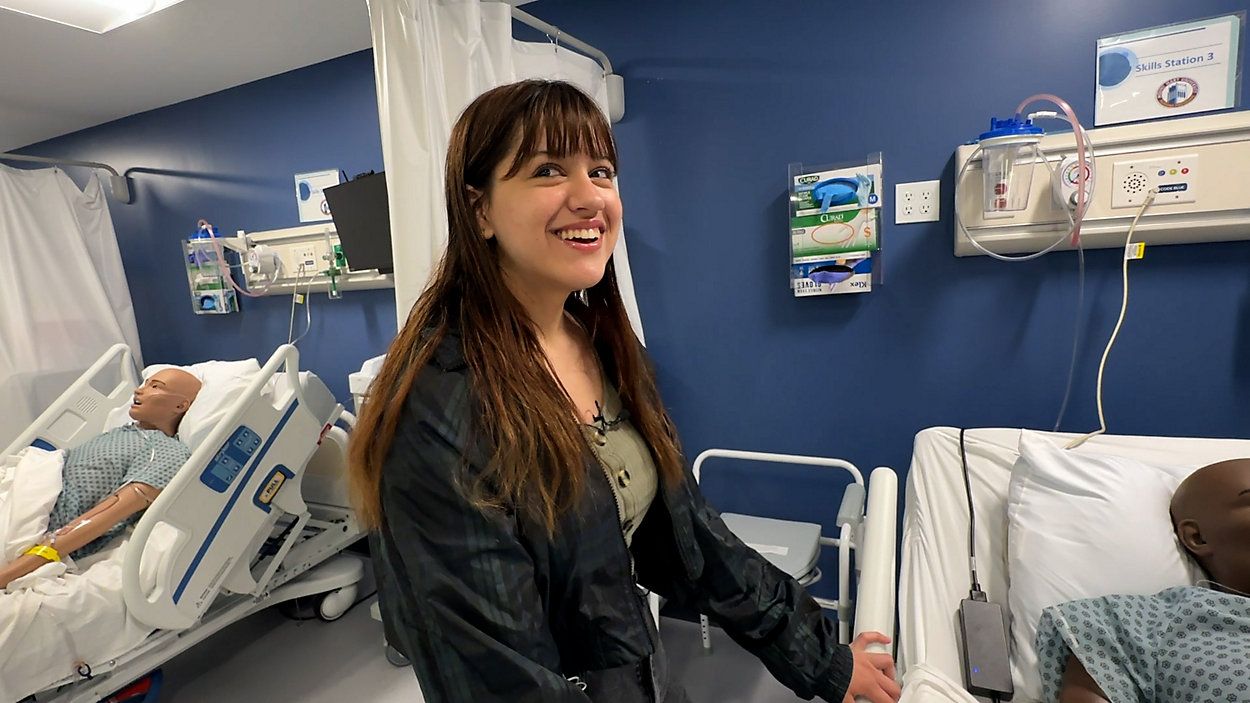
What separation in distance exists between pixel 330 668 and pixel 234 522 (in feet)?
→ 2.28

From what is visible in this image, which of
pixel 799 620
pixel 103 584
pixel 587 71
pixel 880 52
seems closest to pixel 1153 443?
pixel 799 620

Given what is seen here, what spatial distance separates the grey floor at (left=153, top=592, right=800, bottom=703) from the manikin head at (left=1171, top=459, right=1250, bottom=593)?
1.17 meters

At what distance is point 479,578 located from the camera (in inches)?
26.6

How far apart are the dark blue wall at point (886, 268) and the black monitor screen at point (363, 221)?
0.74 meters

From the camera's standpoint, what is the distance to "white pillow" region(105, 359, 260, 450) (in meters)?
2.25

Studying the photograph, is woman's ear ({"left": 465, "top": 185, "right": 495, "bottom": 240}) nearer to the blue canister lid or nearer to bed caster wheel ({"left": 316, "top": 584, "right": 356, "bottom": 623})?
the blue canister lid

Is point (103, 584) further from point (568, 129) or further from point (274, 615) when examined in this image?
point (568, 129)

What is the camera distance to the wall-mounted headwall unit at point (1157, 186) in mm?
1399

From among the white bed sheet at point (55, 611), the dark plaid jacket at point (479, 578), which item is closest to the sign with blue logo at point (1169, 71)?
the dark plaid jacket at point (479, 578)

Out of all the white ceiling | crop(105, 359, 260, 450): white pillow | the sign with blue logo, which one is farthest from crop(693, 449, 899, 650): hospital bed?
the white ceiling

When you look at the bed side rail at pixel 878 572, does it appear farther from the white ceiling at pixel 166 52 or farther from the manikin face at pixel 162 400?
the manikin face at pixel 162 400

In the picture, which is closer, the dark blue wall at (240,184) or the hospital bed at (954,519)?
the hospital bed at (954,519)

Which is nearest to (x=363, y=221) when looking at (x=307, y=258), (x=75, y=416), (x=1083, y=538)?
(x=307, y=258)

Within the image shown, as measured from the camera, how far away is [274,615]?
256 centimetres
